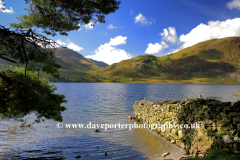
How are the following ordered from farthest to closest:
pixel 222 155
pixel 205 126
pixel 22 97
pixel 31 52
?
pixel 22 97 → pixel 205 126 → pixel 31 52 → pixel 222 155

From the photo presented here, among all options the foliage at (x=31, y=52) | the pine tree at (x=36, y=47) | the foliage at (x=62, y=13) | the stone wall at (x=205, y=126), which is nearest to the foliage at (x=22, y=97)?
the pine tree at (x=36, y=47)

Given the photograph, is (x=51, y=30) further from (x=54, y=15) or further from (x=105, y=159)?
(x=105, y=159)

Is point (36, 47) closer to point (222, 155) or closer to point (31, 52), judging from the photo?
point (31, 52)

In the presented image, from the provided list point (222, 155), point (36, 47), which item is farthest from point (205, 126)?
point (36, 47)

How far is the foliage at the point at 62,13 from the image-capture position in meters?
9.33

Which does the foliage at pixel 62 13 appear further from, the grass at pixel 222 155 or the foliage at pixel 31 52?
the grass at pixel 222 155

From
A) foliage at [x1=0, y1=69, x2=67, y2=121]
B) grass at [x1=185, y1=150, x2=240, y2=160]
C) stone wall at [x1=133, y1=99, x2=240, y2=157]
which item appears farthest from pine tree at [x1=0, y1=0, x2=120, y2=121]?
grass at [x1=185, y1=150, x2=240, y2=160]

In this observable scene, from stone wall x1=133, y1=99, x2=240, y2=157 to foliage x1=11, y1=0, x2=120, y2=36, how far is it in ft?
31.1

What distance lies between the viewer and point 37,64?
9.35m

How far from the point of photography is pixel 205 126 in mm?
9633

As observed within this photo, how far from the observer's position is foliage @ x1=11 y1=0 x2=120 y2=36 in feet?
30.6

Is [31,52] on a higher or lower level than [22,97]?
higher

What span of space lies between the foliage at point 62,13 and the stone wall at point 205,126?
373 inches

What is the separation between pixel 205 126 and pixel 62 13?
12.7 m
